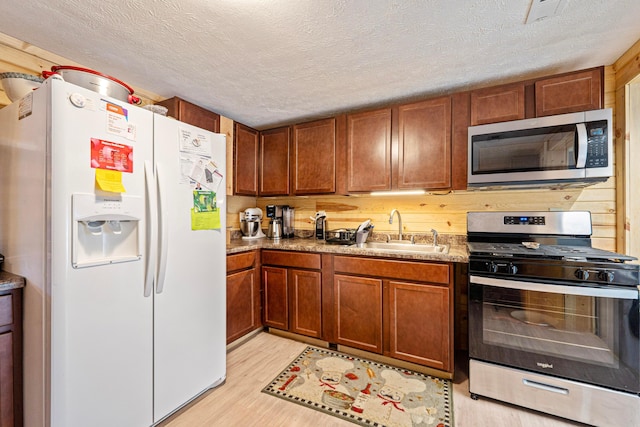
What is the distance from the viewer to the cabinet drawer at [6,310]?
1.22 metres

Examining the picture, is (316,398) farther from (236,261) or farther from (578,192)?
(578,192)

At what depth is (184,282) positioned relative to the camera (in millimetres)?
1640

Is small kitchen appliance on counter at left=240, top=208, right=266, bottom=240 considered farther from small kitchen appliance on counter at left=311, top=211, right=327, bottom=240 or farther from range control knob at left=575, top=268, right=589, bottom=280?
range control knob at left=575, top=268, right=589, bottom=280

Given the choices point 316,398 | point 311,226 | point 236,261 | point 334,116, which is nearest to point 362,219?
point 311,226

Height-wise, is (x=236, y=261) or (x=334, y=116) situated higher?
(x=334, y=116)

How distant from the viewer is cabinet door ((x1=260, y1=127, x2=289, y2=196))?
291 centimetres

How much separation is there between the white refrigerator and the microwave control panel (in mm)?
2436

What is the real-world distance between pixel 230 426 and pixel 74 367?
860 mm

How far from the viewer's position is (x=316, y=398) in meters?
1.78

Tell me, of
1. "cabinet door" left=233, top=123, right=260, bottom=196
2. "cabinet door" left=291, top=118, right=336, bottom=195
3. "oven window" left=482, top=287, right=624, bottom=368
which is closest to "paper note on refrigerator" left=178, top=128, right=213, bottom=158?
"cabinet door" left=233, top=123, right=260, bottom=196

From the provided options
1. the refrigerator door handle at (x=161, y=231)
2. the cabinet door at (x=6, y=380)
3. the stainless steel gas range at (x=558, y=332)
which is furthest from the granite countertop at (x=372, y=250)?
the cabinet door at (x=6, y=380)

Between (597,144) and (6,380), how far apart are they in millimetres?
3387

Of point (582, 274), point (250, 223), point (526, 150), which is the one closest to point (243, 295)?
point (250, 223)

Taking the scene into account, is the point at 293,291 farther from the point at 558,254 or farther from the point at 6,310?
the point at 558,254
